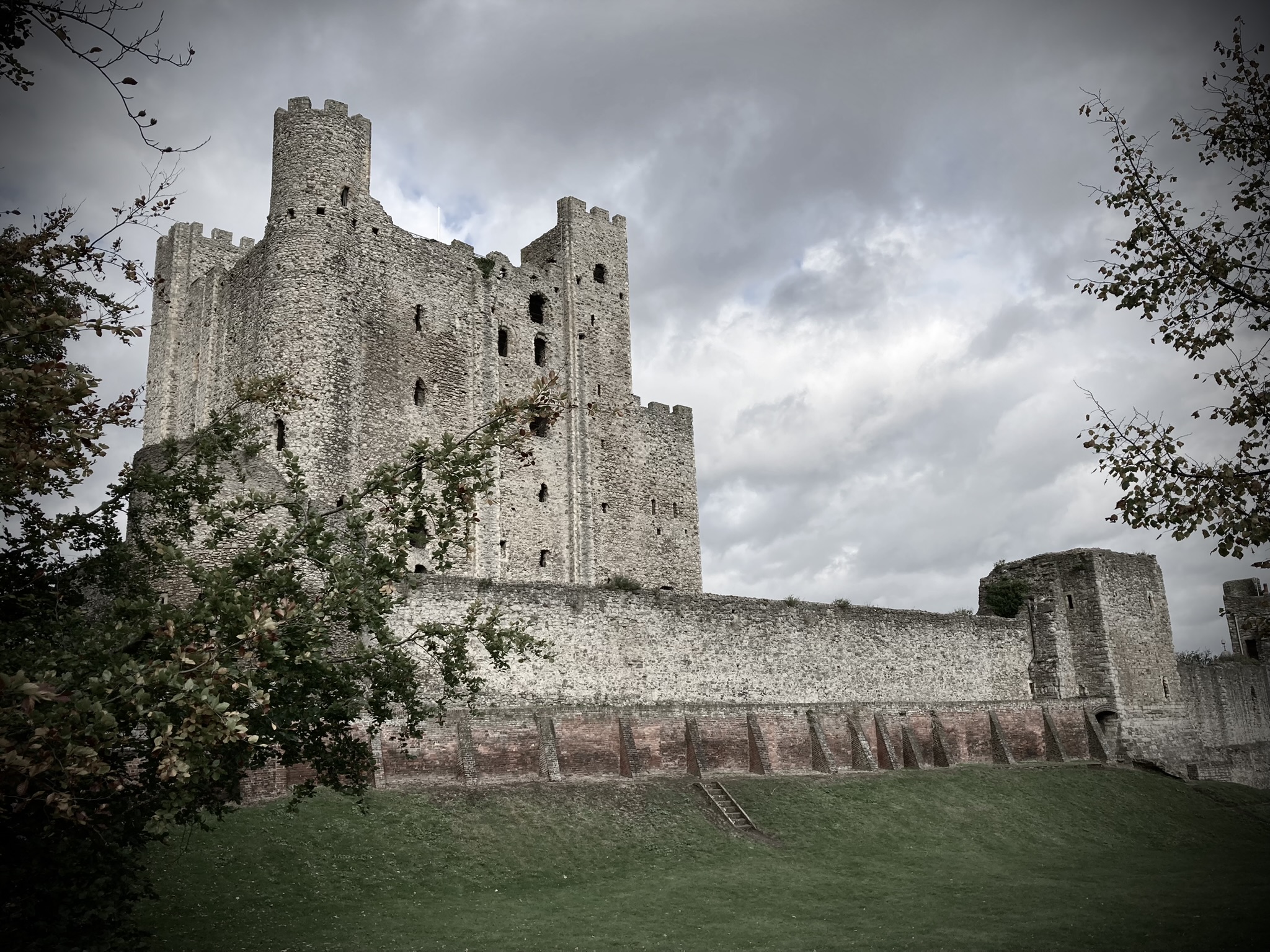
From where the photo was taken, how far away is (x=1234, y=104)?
44.2 feet

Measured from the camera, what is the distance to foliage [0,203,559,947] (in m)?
9.35

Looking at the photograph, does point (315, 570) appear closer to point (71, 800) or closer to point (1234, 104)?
point (71, 800)

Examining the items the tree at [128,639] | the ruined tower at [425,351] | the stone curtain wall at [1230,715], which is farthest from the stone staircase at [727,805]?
the stone curtain wall at [1230,715]

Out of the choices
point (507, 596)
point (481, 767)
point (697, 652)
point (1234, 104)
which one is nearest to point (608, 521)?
point (697, 652)

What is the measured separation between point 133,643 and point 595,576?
3097 centimetres

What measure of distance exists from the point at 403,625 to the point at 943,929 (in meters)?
13.8

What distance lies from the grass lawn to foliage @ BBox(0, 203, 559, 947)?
340 centimetres

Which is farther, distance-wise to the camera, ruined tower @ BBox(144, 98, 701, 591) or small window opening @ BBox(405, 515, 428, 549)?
ruined tower @ BBox(144, 98, 701, 591)

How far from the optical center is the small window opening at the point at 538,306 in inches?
1725

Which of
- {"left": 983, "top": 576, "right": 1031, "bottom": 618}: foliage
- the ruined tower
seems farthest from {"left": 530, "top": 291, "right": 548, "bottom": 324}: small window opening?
{"left": 983, "top": 576, "right": 1031, "bottom": 618}: foliage

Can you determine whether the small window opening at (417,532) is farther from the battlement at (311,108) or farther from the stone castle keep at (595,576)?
the battlement at (311,108)

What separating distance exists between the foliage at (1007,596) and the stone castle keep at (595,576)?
13.4 inches

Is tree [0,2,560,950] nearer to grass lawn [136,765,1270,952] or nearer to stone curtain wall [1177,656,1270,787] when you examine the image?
grass lawn [136,765,1270,952]

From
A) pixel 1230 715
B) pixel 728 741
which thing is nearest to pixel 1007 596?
pixel 1230 715
